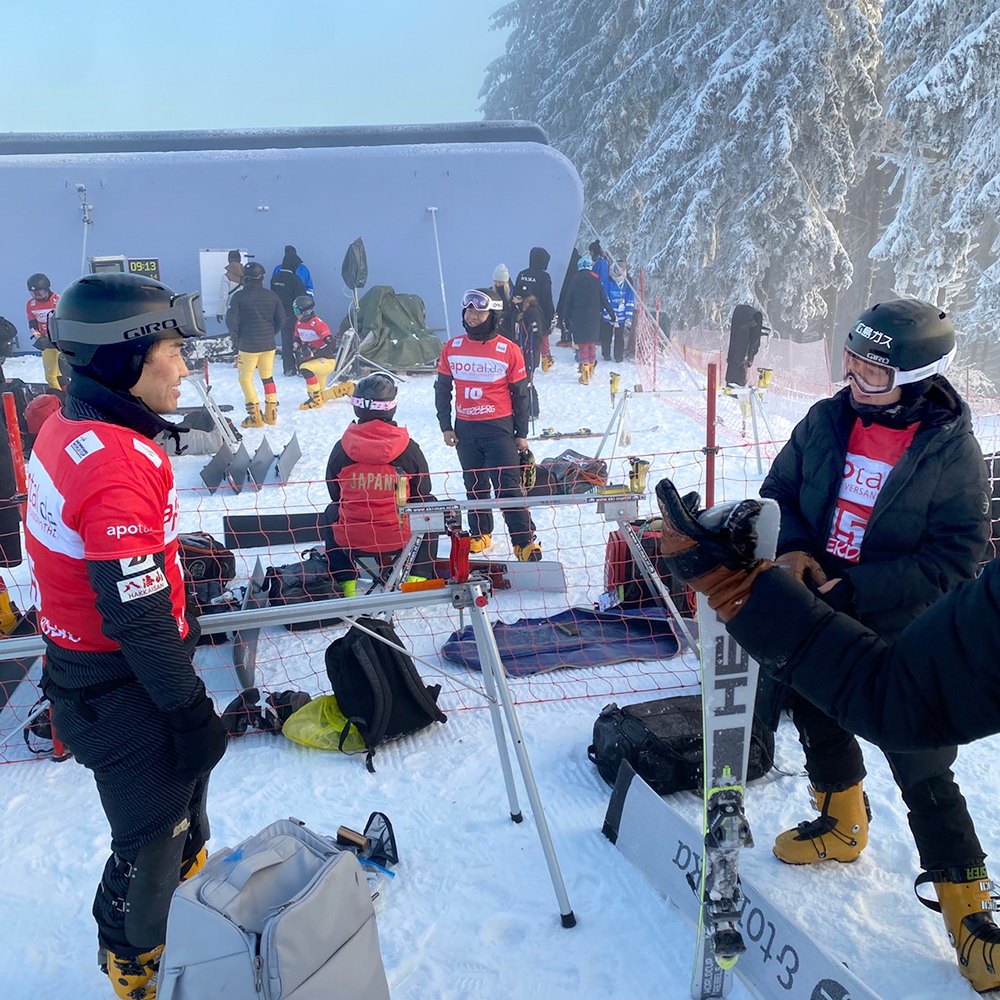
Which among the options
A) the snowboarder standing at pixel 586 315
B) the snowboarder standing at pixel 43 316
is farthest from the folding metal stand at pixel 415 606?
the snowboarder standing at pixel 586 315

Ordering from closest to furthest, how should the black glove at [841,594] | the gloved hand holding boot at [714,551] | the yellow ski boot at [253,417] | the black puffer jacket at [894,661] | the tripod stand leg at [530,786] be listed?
the black puffer jacket at [894,661] < the gloved hand holding boot at [714,551] < the black glove at [841,594] < the tripod stand leg at [530,786] < the yellow ski boot at [253,417]

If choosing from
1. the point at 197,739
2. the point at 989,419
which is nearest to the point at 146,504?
the point at 197,739

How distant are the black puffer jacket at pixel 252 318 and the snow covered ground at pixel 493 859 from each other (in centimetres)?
619

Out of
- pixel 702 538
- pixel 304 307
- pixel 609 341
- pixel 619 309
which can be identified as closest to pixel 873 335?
pixel 702 538

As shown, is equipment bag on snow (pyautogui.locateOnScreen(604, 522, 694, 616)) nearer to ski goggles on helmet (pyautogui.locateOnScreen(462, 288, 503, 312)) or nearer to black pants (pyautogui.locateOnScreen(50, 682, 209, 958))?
ski goggles on helmet (pyautogui.locateOnScreen(462, 288, 503, 312))

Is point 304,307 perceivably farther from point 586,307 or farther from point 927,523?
point 927,523

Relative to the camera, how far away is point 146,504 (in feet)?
6.18

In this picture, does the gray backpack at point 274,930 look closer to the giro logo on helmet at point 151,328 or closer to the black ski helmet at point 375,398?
the giro logo on helmet at point 151,328

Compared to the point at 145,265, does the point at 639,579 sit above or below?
below

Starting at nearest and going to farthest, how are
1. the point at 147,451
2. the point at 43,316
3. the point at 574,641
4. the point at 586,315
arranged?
the point at 147,451 < the point at 574,641 < the point at 43,316 < the point at 586,315

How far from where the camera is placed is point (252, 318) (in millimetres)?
9852

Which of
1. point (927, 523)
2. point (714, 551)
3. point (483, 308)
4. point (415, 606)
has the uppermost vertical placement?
point (714, 551)

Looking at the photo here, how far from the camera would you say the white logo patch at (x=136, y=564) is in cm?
181

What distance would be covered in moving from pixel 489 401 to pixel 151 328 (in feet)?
13.7
